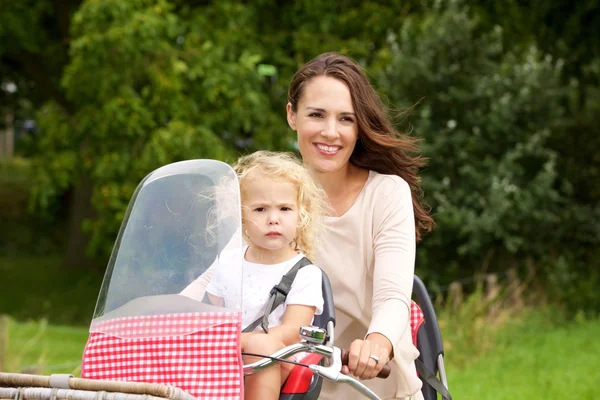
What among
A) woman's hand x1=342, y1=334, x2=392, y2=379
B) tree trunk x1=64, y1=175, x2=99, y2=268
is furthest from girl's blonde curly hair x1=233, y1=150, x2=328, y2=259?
tree trunk x1=64, y1=175, x2=99, y2=268

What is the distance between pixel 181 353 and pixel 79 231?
17.8 meters

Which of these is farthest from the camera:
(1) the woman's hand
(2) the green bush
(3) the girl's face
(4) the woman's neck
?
(2) the green bush

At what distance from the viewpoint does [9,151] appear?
35406 mm

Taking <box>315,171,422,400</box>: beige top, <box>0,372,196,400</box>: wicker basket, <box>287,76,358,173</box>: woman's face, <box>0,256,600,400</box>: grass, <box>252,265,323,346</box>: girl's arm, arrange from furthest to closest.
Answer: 1. <box>0,256,600,400</box>: grass
2. <box>287,76,358,173</box>: woman's face
3. <box>315,171,422,400</box>: beige top
4. <box>252,265,323,346</box>: girl's arm
5. <box>0,372,196,400</box>: wicker basket

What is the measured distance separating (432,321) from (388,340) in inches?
21.4

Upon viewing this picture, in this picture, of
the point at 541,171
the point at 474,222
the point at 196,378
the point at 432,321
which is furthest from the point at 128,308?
the point at 541,171

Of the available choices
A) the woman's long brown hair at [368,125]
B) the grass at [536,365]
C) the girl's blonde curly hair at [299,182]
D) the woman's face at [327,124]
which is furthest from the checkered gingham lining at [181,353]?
the grass at [536,365]

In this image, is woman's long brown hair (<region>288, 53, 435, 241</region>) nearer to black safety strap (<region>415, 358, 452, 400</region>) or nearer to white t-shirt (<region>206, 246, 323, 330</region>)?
black safety strap (<region>415, 358, 452, 400</region>)

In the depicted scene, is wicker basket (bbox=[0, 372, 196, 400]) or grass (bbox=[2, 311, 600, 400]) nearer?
wicker basket (bbox=[0, 372, 196, 400])

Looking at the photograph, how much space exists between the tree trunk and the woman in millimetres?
15878

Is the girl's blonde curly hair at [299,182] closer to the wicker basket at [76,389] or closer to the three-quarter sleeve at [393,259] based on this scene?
the three-quarter sleeve at [393,259]

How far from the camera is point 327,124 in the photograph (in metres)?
3.22

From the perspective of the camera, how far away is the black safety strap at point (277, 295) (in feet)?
8.95

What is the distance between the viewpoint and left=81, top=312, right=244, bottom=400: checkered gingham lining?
2.40m
